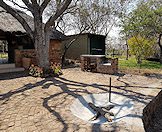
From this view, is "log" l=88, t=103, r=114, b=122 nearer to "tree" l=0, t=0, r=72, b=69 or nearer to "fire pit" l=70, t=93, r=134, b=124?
"fire pit" l=70, t=93, r=134, b=124

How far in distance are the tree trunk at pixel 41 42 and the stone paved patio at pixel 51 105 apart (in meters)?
2.23

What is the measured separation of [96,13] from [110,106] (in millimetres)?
16310

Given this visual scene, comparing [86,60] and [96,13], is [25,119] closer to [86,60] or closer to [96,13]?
[86,60]

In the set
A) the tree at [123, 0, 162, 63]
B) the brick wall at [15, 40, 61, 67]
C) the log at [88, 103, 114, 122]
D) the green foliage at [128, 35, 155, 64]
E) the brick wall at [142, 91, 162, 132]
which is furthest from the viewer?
the green foliage at [128, 35, 155, 64]

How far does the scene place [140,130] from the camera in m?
3.65

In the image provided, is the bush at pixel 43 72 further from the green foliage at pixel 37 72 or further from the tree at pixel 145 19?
the tree at pixel 145 19

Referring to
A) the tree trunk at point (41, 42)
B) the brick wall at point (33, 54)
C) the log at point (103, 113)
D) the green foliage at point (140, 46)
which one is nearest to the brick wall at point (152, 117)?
the log at point (103, 113)

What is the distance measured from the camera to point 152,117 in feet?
20.1

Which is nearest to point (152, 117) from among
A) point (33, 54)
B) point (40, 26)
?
point (40, 26)

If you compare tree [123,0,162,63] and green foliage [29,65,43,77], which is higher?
tree [123,0,162,63]

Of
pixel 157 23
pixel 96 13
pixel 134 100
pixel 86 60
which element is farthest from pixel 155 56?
pixel 134 100

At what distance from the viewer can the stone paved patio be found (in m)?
3.76

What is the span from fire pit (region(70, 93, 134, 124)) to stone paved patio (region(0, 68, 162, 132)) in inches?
9.2

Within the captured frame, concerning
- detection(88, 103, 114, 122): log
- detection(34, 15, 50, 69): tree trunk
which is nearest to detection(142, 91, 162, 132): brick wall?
detection(88, 103, 114, 122): log
